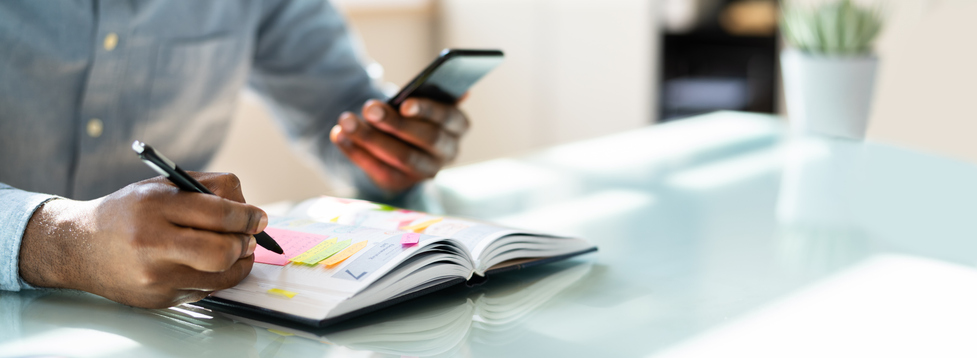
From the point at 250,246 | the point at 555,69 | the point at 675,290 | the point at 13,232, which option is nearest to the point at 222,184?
the point at 250,246

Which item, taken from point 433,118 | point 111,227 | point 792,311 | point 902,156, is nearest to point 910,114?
point 902,156

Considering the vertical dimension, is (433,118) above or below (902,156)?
above

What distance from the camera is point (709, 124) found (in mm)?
1646

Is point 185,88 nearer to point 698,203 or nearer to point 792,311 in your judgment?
point 698,203

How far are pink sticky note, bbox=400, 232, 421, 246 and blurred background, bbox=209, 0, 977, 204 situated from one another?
1.89 m

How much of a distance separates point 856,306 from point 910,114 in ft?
6.95

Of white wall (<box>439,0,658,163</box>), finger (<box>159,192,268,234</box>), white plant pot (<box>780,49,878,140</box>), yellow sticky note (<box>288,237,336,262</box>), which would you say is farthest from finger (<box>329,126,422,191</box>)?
white wall (<box>439,0,658,163</box>)

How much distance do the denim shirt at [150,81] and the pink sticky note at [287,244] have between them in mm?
296

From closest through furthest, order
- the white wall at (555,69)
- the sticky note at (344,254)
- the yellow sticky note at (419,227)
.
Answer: the sticky note at (344,254)
the yellow sticky note at (419,227)
the white wall at (555,69)

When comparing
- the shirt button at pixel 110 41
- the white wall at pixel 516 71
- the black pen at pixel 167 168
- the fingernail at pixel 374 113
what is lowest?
the white wall at pixel 516 71

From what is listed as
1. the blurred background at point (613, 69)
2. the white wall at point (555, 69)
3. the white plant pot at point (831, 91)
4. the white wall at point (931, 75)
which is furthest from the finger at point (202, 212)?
the white wall at point (555, 69)

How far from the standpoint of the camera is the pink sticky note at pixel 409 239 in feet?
1.97

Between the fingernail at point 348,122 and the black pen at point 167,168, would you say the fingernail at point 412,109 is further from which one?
the black pen at point 167,168

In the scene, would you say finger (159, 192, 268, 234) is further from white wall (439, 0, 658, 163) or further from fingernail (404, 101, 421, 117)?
white wall (439, 0, 658, 163)
